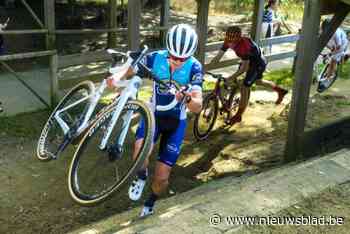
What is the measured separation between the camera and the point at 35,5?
15234 mm

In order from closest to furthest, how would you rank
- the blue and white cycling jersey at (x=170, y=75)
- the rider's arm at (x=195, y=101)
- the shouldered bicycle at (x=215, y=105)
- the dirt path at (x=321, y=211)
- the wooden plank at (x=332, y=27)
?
the dirt path at (x=321, y=211)
the rider's arm at (x=195, y=101)
the blue and white cycling jersey at (x=170, y=75)
the wooden plank at (x=332, y=27)
the shouldered bicycle at (x=215, y=105)

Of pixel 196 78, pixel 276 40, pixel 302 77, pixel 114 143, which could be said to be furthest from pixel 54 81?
pixel 276 40

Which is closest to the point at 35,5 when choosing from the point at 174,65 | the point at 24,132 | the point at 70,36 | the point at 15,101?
the point at 70,36

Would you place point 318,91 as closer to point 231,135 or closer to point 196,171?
point 231,135

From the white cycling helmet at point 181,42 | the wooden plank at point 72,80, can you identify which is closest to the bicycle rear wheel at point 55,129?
the white cycling helmet at point 181,42

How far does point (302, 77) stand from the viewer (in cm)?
626

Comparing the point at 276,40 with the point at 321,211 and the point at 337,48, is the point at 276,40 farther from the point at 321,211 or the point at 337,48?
the point at 321,211

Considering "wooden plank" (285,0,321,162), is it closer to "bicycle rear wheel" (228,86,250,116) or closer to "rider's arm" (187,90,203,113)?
"bicycle rear wheel" (228,86,250,116)

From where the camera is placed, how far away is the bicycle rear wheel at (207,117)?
745 centimetres

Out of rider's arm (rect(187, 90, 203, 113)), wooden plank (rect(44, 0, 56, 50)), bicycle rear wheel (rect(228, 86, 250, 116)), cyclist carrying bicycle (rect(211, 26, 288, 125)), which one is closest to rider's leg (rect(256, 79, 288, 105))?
bicycle rear wheel (rect(228, 86, 250, 116))

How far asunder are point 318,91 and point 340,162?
4.95 meters

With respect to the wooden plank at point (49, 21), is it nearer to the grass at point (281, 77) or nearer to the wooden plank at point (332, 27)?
the wooden plank at point (332, 27)

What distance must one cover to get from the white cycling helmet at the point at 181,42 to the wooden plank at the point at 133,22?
3.43 m

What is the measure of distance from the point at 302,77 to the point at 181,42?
8.01 ft
